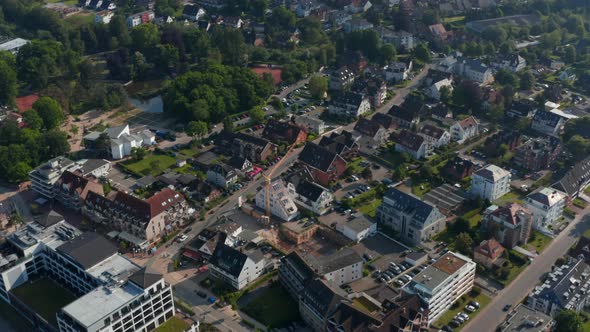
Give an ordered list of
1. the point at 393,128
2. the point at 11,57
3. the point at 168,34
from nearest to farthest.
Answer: the point at 393,128 < the point at 11,57 < the point at 168,34

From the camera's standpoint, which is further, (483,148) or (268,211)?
(483,148)

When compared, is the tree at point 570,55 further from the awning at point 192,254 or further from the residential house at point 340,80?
the awning at point 192,254

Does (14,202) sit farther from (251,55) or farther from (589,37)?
(589,37)

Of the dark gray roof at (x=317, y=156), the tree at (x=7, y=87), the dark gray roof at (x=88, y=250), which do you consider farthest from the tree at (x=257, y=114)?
the tree at (x=7, y=87)

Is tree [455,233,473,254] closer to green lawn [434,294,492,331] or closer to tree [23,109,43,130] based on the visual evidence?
green lawn [434,294,492,331]

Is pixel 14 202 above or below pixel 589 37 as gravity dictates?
below

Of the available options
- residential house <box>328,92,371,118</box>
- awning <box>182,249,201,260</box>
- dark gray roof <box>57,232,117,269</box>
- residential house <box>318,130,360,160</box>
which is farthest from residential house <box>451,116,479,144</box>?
dark gray roof <box>57,232,117,269</box>

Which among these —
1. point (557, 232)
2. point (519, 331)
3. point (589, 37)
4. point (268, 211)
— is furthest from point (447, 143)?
point (589, 37)

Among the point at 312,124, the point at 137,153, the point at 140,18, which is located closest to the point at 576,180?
the point at 312,124
